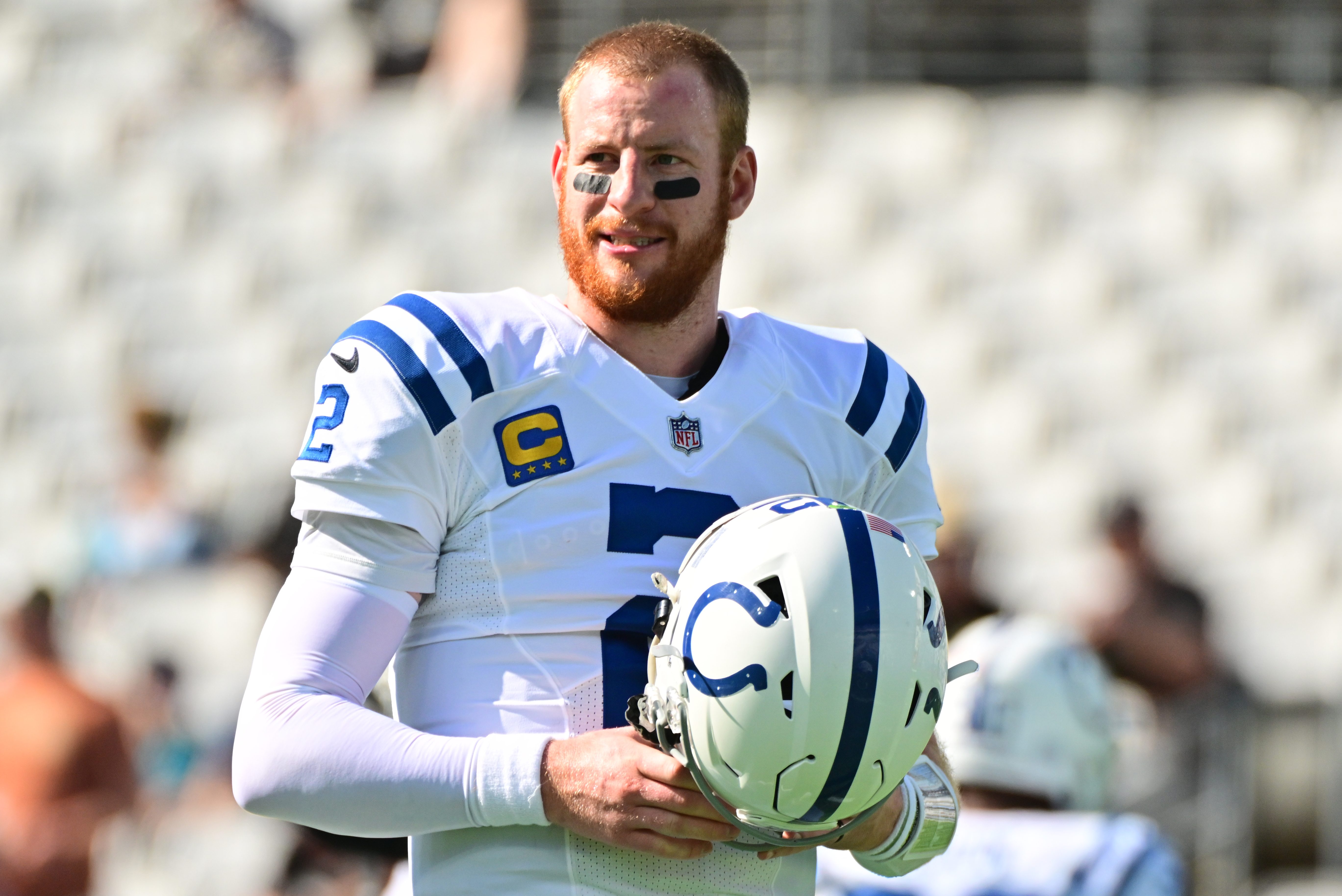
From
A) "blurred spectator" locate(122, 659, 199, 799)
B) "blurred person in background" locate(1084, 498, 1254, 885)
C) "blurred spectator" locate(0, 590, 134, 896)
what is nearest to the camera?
"blurred spectator" locate(0, 590, 134, 896)

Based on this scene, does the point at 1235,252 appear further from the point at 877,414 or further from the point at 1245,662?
the point at 877,414

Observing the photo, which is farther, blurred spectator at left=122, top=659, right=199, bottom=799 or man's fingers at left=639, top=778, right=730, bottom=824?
blurred spectator at left=122, top=659, right=199, bottom=799

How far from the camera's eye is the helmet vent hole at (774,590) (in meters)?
2.12

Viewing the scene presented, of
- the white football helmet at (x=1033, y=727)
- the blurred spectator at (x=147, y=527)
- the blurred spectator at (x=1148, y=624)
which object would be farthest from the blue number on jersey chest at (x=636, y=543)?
the blurred spectator at (x=147, y=527)

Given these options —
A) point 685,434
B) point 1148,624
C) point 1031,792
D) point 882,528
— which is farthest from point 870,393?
point 1148,624

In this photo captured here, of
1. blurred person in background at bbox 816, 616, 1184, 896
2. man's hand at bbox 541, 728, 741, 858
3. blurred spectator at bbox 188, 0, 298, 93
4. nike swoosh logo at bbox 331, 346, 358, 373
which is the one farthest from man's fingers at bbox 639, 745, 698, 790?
blurred spectator at bbox 188, 0, 298, 93

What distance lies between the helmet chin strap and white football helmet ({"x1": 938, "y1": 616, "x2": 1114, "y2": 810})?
191 cm

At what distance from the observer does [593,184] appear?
8.05 feet

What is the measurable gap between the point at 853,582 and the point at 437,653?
1.89 ft

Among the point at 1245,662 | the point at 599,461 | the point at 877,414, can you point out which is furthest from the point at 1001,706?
the point at 1245,662

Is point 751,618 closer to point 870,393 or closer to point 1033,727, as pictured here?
point 870,393

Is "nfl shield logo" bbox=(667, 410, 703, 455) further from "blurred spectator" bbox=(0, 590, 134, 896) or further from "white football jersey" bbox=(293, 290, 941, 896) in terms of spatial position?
"blurred spectator" bbox=(0, 590, 134, 896)

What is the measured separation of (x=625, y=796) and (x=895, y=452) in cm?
73

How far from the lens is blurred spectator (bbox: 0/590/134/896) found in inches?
241
